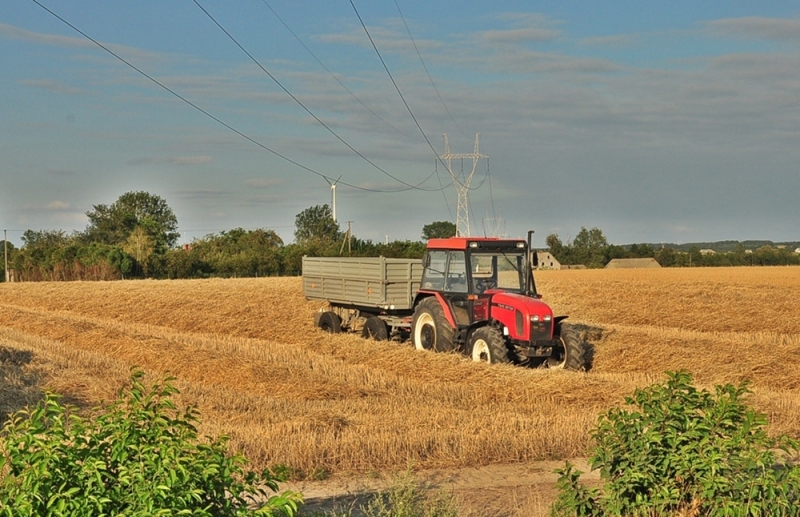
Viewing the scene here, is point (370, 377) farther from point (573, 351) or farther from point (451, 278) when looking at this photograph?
point (573, 351)

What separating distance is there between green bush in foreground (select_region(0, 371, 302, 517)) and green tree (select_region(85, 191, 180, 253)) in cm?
9571

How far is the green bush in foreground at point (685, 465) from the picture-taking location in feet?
19.7

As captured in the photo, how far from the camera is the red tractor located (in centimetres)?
1506

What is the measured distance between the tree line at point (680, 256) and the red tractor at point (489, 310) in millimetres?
71170

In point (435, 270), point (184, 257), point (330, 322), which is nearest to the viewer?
point (435, 270)

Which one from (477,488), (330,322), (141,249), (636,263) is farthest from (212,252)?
(477,488)

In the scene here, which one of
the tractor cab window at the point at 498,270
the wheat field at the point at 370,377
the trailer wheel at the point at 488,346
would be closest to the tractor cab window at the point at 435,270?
the tractor cab window at the point at 498,270

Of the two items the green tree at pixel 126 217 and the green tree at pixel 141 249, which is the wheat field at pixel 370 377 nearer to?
the green tree at pixel 141 249

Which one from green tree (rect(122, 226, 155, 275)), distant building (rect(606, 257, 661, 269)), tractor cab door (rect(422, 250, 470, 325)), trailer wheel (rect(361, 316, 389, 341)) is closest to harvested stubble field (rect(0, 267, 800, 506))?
trailer wheel (rect(361, 316, 389, 341))

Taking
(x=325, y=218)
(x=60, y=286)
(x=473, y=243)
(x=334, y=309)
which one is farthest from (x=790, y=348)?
(x=325, y=218)

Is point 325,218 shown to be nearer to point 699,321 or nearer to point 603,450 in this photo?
point 699,321

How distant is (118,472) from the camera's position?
4.64 meters

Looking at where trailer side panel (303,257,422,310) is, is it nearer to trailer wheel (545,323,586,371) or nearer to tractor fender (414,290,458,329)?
tractor fender (414,290,458,329)

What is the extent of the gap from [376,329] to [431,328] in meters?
2.41
